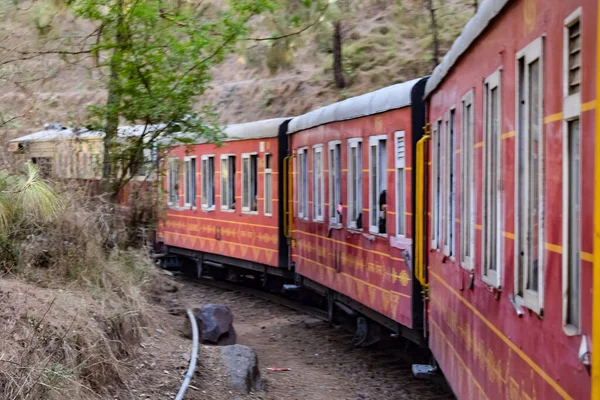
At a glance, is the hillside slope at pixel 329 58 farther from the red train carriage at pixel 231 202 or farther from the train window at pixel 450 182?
the train window at pixel 450 182

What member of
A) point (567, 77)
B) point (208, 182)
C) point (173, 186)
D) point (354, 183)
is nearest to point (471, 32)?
point (567, 77)

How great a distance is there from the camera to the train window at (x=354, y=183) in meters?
12.6

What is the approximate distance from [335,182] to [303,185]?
100 inches

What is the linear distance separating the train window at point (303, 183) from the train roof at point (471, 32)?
23.6 ft

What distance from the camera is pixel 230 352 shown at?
11.7 metres

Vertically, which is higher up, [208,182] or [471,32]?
[471,32]

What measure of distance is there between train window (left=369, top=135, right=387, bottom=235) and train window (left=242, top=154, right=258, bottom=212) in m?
7.58

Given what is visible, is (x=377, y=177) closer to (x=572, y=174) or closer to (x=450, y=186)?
(x=450, y=186)

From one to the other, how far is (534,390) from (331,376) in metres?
8.19

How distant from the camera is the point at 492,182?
5457 mm

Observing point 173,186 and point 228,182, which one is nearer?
point 228,182

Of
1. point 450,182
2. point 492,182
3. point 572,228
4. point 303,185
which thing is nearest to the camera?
point 572,228

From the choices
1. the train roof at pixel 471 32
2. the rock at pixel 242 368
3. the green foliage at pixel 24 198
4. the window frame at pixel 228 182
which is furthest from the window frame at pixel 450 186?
the window frame at pixel 228 182

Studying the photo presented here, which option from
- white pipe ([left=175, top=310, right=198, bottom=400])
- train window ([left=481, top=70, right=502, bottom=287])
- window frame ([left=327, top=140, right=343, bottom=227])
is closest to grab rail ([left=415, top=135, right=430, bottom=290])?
white pipe ([left=175, top=310, right=198, bottom=400])
